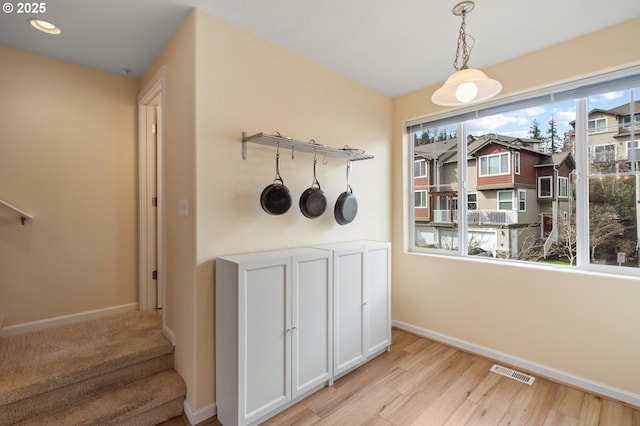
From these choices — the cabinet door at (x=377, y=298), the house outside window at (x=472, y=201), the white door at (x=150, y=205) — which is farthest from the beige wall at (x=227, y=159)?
the house outside window at (x=472, y=201)

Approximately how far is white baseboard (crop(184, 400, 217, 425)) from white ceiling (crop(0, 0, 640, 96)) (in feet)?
8.55

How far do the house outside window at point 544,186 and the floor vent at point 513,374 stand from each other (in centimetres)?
151

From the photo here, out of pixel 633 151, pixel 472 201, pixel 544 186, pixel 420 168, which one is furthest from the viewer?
pixel 420 168

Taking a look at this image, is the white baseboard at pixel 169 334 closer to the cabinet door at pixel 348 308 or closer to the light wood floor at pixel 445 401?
the light wood floor at pixel 445 401

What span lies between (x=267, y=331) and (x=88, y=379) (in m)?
1.19

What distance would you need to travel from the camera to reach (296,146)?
2.28 m

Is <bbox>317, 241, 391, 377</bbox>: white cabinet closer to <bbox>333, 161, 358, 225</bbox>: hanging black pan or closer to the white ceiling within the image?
<bbox>333, 161, 358, 225</bbox>: hanging black pan

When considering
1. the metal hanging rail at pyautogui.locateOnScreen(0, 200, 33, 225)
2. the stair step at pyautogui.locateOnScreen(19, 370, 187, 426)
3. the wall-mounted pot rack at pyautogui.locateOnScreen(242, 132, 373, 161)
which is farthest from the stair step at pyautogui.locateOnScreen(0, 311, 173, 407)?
the wall-mounted pot rack at pyautogui.locateOnScreen(242, 132, 373, 161)

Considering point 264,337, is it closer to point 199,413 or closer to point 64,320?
point 199,413

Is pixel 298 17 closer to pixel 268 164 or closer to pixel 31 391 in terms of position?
pixel 268 164

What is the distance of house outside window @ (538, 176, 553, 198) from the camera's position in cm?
246

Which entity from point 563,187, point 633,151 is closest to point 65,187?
point 563,187

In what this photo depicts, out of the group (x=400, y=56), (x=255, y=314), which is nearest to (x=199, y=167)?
(x=255, y=314)

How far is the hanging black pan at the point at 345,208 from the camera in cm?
265
